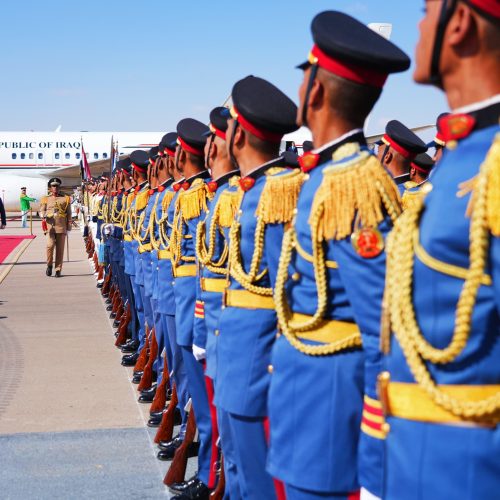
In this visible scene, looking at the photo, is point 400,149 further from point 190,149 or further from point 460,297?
point 460,297

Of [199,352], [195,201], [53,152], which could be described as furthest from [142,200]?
[53,152]

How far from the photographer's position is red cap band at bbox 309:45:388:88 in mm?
2473

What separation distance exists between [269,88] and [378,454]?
1.87 meters

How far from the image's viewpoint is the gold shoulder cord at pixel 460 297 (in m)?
1.61

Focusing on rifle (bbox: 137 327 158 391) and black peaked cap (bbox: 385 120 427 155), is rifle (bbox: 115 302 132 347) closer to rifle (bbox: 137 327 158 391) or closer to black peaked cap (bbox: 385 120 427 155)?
rifle (bbox: 137 327 158 391)

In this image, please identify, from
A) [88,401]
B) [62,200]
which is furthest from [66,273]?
[88,401]

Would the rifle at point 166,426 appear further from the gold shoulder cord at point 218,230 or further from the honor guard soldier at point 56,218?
the honor guard soldier at point 56,218

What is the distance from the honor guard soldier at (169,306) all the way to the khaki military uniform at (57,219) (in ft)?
31.0

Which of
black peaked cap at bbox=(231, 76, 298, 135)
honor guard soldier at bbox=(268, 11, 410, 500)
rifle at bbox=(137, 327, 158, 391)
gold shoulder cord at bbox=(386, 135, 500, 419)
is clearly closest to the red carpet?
rifle at bbox=(137, 327, 158, 391)

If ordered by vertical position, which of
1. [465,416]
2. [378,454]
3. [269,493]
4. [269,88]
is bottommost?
[269,493]

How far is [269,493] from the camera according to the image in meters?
3.13

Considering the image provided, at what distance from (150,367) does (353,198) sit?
4.50m

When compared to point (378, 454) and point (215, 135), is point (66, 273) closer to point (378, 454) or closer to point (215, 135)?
point (215, 135)

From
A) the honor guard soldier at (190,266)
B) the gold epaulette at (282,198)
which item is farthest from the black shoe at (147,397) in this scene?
the gold epaulette at (282,198)
